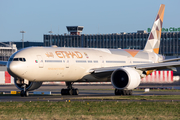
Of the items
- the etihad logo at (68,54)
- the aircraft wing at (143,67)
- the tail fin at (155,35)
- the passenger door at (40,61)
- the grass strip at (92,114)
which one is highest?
the tail fin at (155,35)

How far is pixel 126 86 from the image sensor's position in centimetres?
3569

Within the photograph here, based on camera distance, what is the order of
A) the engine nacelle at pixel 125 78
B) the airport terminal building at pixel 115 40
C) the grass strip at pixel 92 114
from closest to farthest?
the grass strip at pixel 92 114, the engine nacelle at pixel 125 78, the airport terminal building at pixel 115 40

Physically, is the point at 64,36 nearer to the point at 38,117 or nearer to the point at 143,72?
the point at 143,72

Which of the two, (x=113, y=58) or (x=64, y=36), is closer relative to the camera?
(x=113, y=58)

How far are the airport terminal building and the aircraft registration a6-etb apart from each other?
101 meters

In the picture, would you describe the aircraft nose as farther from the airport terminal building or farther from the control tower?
the control tower

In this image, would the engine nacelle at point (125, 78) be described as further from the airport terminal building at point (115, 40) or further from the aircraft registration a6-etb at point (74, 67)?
the airport terminal building at point (115, 40)

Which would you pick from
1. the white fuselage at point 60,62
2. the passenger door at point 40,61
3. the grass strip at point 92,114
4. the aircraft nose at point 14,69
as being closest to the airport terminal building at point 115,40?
the white fuselage at point 60,62

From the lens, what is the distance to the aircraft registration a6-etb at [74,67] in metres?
33.9

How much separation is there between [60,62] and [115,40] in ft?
377

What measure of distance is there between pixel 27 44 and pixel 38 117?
17538cm

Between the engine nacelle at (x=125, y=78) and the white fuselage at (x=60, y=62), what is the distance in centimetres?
338

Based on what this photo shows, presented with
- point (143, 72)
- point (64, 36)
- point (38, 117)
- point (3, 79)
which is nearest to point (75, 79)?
point (143, 72)

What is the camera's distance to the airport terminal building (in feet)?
466
